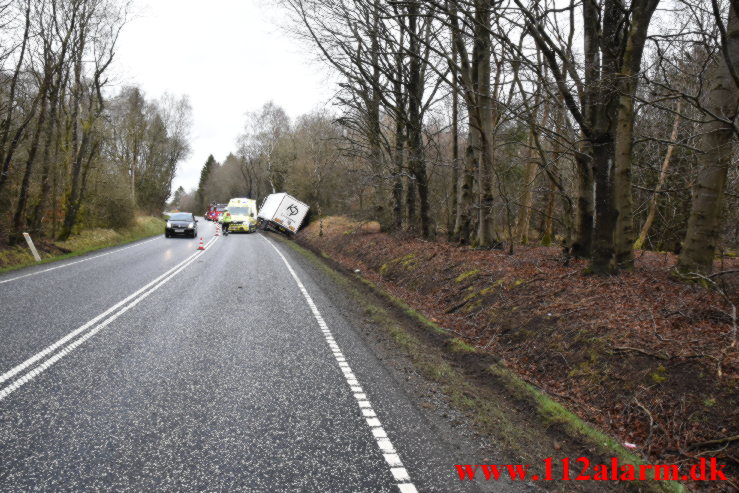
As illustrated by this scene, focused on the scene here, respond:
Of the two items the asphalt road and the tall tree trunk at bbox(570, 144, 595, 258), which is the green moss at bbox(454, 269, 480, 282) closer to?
the tall tree trunk at bbox(570, 144, 595, 258)

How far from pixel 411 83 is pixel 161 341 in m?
13.3

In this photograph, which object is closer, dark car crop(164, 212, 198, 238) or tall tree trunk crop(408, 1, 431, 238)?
tall tree trunk crop(408, 1, 431, 238)

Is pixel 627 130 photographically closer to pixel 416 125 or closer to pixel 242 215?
pixel 416 125

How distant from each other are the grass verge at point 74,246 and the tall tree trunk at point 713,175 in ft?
54.8

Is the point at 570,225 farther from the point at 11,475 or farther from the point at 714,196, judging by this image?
the point at 11,475

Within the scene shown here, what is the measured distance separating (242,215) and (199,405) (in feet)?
113

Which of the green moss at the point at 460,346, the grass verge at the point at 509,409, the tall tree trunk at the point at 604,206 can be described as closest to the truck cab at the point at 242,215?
the grass verge at the point at 509,409

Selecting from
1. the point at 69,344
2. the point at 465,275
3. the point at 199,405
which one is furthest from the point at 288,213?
the point at 199,405

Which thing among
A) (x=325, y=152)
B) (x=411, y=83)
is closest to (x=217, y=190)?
(x=325, y=152)

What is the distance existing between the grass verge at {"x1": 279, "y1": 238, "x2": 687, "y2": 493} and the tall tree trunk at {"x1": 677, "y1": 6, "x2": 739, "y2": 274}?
13.1 feet

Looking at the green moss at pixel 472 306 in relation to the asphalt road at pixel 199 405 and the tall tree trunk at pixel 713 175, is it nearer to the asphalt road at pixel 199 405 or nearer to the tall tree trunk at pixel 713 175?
the asphalt road at pixel 199 405

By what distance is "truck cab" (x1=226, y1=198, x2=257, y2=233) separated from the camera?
36438 millimetres

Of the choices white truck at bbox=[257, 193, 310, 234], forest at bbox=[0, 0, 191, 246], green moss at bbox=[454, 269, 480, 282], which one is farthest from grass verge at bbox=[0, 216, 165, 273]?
green moss at bbox=[454, 269, 480, 282]

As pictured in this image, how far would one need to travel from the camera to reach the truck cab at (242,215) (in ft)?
120
